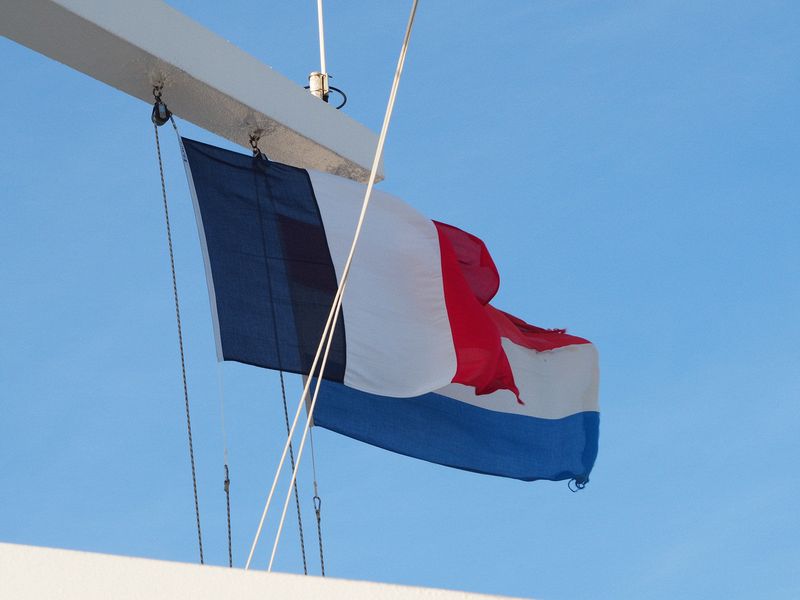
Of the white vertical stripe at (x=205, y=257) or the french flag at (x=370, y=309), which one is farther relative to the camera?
the french flag at (x=370, y=309)

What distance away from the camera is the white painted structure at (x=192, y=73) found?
26.2 feet

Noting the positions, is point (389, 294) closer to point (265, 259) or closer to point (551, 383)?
point (265, 259)

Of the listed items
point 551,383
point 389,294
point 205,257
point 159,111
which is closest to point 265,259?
point 205,257

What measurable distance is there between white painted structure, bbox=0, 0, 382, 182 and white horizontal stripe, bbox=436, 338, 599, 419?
5.61 ft

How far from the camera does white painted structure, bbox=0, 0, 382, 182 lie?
26.2 ft

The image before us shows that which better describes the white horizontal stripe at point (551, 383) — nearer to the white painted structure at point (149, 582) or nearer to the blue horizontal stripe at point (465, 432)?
the blue horizontal stripe at point (465, 432)

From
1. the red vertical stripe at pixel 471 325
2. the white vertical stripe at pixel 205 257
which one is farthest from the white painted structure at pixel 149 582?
the red vertical stripe at pixel 471 325

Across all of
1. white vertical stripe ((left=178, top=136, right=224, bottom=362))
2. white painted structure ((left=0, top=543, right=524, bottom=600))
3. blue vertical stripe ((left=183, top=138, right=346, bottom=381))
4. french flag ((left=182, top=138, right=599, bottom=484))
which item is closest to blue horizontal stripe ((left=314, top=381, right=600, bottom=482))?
french flag ((left=182, top=138, right=599, bottom=484))

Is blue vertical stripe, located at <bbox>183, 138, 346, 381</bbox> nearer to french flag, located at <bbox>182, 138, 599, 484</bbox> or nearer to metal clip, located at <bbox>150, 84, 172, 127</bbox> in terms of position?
french flag, located at <bbox>182, 138, 599, 484</bbox>

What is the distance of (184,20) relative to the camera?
8.55 metres

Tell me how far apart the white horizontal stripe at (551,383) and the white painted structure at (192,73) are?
1.71 m

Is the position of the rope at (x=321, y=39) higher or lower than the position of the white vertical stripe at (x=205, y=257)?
higher

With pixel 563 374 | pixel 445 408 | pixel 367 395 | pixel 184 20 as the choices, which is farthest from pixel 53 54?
pixel 563 374

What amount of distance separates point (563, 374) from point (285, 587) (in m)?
6.95
